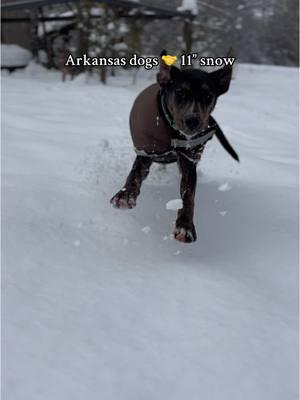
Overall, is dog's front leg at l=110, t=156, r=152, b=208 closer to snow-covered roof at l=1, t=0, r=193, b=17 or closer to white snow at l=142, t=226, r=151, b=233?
white snow at l=142, t=226, r=151, b=233

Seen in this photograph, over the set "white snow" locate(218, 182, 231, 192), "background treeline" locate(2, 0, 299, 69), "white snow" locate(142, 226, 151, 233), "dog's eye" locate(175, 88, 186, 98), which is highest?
"dog's eye" locate(175, 88, 186, 98)

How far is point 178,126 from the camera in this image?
3002 millimetres

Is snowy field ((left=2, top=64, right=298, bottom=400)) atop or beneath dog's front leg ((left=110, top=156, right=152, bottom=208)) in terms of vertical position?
beneath

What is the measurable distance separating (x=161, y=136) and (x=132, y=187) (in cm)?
39

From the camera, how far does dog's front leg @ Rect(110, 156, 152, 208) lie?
3.12 meters

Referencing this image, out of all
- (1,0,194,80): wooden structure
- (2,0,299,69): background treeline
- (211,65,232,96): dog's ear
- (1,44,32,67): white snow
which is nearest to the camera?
(211,65,232,96): dog's ear

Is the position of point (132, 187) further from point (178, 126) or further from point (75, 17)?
point (75, 17)

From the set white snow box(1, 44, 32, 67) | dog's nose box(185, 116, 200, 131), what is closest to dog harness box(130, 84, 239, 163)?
dog's nose box(185, 116, 200, 131)

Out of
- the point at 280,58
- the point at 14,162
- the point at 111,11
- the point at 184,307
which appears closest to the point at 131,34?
the point at 111,11

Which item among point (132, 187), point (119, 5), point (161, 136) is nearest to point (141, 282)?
point (132, 187)

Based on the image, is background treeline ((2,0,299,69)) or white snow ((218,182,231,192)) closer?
white snow ((218,182,231,192))

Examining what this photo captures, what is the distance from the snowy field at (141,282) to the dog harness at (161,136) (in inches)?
16.1

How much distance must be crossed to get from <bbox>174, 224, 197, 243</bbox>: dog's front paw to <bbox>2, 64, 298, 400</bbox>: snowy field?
15 cm

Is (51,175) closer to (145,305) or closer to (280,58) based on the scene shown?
(145,305)
